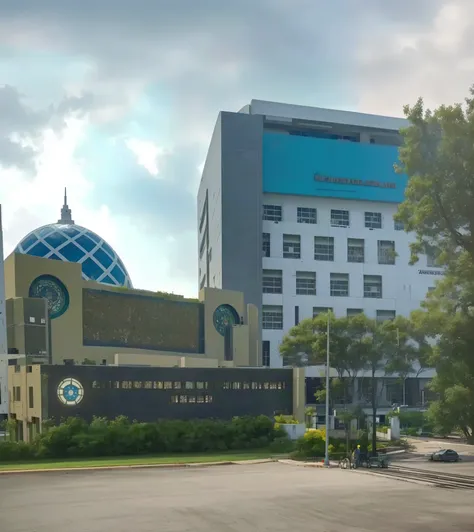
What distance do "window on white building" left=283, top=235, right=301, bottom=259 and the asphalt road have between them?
50.0 m

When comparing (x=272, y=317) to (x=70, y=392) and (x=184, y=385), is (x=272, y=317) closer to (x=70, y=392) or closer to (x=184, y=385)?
(x=184, y=385)

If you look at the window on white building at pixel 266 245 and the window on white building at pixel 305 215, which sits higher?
the window on white building at pixel 305 215

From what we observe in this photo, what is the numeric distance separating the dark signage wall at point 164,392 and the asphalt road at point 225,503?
10357 mm

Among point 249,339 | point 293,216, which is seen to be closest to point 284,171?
point 293,216

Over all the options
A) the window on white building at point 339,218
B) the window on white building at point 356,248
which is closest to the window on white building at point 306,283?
the window on white building at point 356,248

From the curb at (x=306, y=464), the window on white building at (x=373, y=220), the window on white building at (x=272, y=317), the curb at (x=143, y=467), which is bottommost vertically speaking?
the curb at (x=306, y=464)

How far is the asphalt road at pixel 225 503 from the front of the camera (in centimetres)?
1869

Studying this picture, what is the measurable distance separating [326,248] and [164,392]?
41254mm

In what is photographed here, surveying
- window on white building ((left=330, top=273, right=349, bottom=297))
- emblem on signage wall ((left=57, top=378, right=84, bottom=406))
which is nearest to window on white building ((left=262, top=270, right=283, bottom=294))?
window on white building ((left=330, top=273, right=349, bottom=297))

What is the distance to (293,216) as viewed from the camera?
267 ft

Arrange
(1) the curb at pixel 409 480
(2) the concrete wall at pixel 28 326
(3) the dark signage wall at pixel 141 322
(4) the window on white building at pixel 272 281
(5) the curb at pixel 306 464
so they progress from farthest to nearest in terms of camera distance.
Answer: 1. (4) the window on white building at pixel 272 281
2. (3) the dark signage wall at pixel 141 322
3. (2) the concrete wall at pixel 28 326
4. (5) the curb at pixel 306 464
5. (1) the curb at pixel 409 480

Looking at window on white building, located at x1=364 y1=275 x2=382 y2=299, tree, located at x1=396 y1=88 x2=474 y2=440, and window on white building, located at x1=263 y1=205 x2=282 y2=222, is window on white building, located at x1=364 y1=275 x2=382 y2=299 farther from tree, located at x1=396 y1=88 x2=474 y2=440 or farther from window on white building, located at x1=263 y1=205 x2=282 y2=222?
tree, located at x1=396 y1=88 x2=474 y2=440

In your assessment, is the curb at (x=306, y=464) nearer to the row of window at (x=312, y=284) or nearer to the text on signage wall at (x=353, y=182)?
the row of window at (x=312, y=284)

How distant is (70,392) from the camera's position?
42.1m
